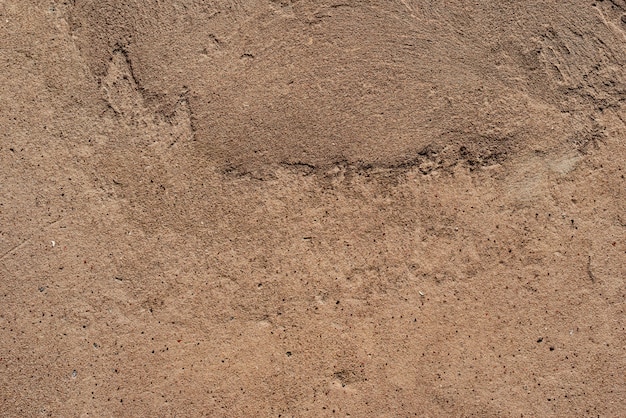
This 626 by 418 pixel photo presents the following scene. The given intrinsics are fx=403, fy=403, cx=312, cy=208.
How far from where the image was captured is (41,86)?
251 cm

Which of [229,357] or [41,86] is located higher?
[41,86]

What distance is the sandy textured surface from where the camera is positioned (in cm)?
245

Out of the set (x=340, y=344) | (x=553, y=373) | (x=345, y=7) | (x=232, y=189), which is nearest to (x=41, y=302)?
(x=232, y=189)

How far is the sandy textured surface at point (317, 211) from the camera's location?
2.45 meters

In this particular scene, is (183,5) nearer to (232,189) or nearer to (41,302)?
(232,189)

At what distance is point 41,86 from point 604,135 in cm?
349

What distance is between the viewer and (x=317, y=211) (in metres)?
2.45

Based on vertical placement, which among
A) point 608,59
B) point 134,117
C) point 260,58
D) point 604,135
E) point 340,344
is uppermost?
point 608,59

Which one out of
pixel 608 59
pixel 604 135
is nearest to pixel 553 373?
pixel 604 135

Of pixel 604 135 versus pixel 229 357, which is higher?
pixel 604 135

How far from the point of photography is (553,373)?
2461mm

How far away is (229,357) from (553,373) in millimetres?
1979

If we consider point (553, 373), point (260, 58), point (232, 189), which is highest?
point (260, 58)

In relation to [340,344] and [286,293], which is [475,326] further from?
[286,293]
